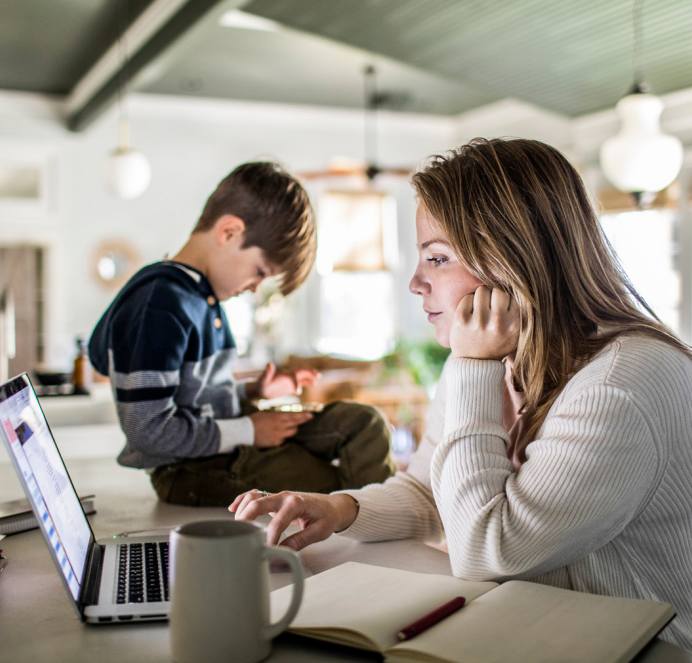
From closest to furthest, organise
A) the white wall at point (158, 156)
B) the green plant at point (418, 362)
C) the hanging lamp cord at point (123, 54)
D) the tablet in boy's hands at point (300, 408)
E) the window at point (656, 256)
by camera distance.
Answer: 1. the tablet in boy's hands at point (300, 408)
2. the hanging lamp cord at point (123, 54)
3. the window at point (656, 256)
4. the green plant at point (418, 362)
5. the white wall at point (158, 156)

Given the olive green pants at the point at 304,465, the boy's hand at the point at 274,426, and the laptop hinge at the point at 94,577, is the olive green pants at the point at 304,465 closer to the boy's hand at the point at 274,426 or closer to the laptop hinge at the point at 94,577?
the boy's hand at the point at 274,426

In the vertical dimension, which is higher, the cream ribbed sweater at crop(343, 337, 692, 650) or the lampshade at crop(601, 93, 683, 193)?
the lampshade at crop(601, 93, 683, 193)

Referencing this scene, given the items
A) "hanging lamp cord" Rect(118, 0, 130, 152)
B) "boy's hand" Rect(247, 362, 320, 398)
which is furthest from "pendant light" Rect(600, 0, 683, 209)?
"hanging lamp cord" Rect(118, 0, 130, 152)

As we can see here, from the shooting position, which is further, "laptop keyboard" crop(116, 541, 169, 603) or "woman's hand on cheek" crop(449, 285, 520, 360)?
"woman's hand on cheek" crop(449, 285, 520, 360)

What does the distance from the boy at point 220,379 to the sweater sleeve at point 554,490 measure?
51 cm

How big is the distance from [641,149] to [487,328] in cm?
230

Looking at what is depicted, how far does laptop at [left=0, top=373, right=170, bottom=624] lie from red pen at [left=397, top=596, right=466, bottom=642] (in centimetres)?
25

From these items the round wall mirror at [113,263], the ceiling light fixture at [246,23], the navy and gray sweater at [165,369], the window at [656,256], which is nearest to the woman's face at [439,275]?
the navy and gray sweater at [165,369]

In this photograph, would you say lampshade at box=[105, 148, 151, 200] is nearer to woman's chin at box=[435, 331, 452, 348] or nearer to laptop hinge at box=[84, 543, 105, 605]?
woman's chin at box=[435, 331, 452, 348]

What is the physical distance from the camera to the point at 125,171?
4.21 meters

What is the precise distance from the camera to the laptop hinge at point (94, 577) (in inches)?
29.0

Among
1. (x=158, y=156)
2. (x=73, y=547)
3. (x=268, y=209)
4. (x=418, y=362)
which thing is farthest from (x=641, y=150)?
(x=158, y=156)

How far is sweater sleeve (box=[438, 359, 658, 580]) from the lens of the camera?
81 centimetres

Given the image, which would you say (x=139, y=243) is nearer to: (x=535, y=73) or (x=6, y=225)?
(x=6, y=225)
